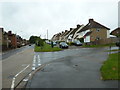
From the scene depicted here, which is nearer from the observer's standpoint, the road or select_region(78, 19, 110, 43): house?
the road

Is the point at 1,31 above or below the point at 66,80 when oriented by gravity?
above

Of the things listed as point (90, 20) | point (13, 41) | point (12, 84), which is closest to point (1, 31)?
point (13, 41)

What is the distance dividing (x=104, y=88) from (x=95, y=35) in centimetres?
4378

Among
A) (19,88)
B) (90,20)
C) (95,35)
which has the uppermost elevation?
(90,20)

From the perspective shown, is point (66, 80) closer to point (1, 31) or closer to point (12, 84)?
point (12, 84)

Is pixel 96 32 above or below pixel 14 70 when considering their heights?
above

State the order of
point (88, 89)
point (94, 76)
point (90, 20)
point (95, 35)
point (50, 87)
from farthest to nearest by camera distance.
→ point (90, 20), point (95, 35), point (94, 76), point (50, 87), point (88, 89)

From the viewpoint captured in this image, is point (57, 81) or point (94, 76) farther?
point (94, 76)

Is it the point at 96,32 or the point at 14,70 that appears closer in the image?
the point at 14,70

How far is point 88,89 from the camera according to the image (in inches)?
236

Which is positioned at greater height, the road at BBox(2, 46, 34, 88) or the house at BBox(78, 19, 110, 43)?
the house at BBox(78, 19, 110, 43)

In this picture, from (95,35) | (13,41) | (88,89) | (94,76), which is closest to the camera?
(88,89)

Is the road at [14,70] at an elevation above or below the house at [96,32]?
below

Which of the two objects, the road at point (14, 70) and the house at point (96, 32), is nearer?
the road at point (14, 70)
